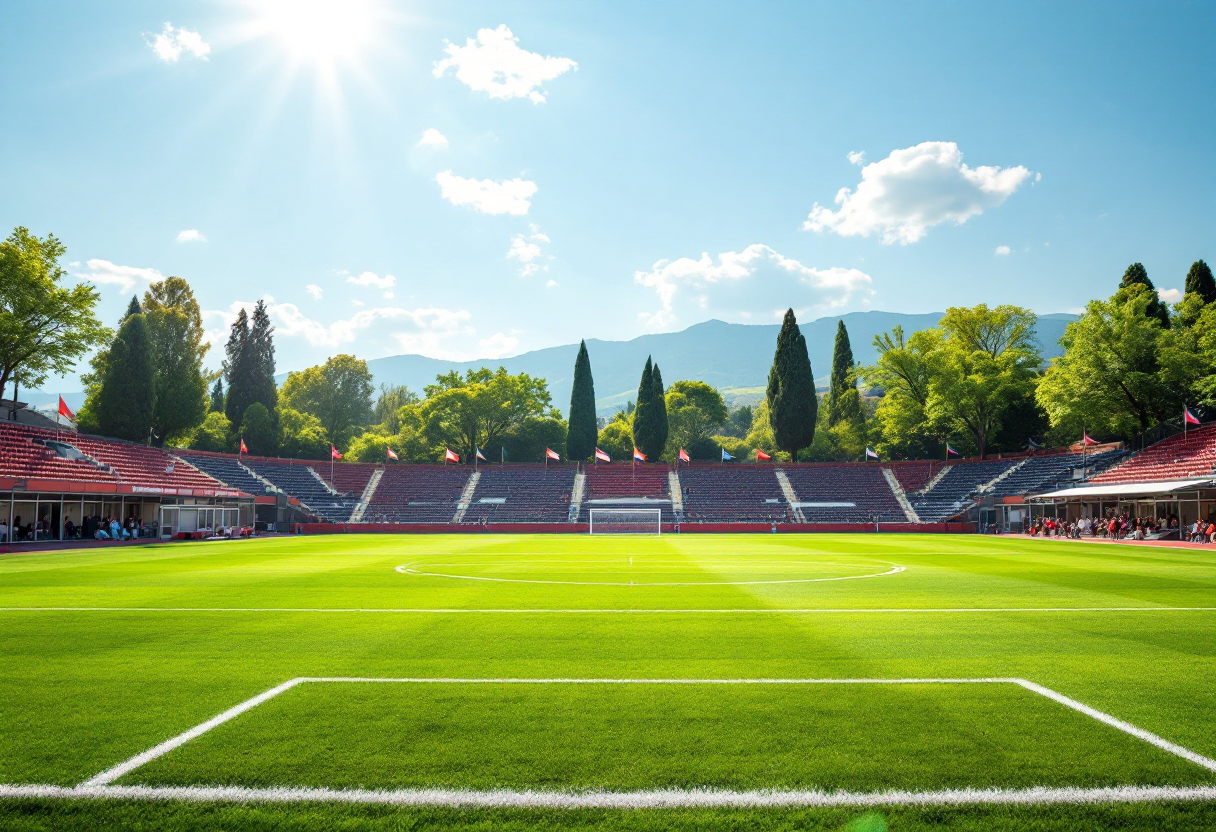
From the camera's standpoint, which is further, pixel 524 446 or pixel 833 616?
pixel 524 446

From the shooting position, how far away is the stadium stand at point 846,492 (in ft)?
199

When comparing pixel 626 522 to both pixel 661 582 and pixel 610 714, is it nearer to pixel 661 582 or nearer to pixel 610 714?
pixel 661 582

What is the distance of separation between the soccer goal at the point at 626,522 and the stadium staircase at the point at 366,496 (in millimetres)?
20448

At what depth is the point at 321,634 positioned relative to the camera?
9656 millimetres

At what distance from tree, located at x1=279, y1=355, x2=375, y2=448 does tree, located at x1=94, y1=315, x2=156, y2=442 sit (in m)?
39.4

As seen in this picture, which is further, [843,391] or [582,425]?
Result: [843,391]

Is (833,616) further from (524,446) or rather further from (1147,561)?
(524,446)

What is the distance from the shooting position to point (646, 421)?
8081 cm

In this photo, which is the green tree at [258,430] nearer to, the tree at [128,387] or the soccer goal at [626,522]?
the tree at [128,387]

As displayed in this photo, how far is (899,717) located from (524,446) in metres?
78.8

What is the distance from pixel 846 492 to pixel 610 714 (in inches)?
2499

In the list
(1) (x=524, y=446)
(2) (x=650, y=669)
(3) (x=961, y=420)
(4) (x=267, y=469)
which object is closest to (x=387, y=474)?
(4) (x=267, y=469)

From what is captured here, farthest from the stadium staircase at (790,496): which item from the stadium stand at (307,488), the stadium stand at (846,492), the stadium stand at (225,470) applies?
the stadium stand at (225,470)

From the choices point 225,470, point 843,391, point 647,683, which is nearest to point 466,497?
point 225,470
